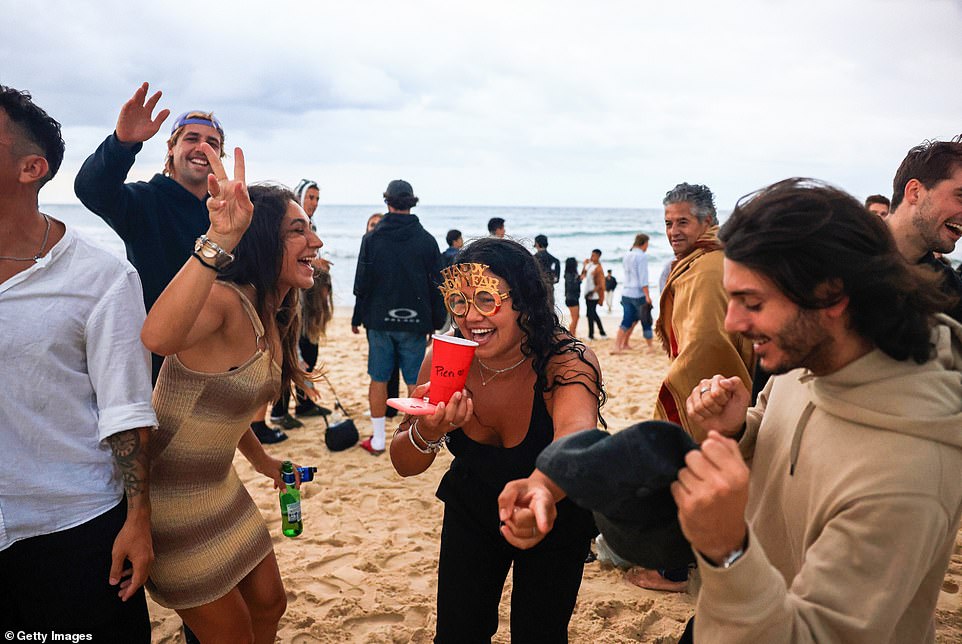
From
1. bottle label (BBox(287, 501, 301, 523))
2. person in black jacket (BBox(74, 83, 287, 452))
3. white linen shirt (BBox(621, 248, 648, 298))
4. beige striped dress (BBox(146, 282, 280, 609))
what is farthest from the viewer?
white linen shirt (BBox(621, 248, 648, 298))

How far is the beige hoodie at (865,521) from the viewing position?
1.25 metres

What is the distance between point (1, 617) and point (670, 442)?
87.9 inches

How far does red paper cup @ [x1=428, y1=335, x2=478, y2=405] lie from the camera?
83.1 inches

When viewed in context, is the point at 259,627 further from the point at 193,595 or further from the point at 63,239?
the point at 63,239

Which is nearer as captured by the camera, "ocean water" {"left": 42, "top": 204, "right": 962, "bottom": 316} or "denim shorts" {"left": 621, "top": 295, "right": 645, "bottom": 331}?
"denim shorts" {"left": 621, "top": 295, "right": 645, "bottom": 331}

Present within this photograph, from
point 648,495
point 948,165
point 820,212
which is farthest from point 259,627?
point 948,165

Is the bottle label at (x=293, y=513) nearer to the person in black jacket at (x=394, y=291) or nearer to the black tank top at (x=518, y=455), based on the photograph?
the black tank top at (x=518, y=455)

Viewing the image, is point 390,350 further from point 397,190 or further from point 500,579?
point 500,579

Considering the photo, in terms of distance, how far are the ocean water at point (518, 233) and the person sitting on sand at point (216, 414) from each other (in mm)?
13884

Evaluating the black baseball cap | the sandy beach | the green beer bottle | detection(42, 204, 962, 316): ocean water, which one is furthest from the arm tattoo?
detection(42, 204, 962, 316): ocean water

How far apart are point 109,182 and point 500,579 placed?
9.26 feet

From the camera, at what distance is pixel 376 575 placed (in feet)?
13.8

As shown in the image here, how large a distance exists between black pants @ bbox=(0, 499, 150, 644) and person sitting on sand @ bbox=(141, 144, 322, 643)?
257 mm

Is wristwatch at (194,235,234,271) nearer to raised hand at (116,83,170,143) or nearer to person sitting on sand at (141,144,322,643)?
person sitting on sand at (141,144,322,643)
